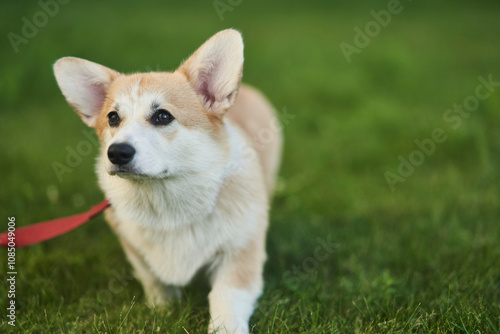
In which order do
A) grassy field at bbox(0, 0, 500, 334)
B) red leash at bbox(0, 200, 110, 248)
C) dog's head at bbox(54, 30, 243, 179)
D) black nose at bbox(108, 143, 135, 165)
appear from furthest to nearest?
red leash at bbox(0, 200, 110, 248), grassy field at bbox(0, 0, 500, 334), dog's head at bbox(54, 30, 243, 179), black nose at bbox(108, 143, 135, 165)

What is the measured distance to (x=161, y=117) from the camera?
2270 millimetres

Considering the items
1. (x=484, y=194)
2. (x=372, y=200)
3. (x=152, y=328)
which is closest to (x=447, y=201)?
(x=484, y=194)

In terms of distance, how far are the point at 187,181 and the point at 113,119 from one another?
51 centimetres

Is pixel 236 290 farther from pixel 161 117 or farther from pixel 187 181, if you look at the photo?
pixel 161 117

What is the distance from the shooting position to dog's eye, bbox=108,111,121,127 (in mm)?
2318

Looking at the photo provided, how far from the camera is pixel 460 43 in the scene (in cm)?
827

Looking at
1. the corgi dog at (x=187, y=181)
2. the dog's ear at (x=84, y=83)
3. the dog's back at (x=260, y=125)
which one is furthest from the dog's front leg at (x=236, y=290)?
the dog's ear at (x=84, y=83)

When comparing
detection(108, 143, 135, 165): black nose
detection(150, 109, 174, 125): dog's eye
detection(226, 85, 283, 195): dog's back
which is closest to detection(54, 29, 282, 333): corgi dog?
detection(150, 109, 174, 125): dog's eye

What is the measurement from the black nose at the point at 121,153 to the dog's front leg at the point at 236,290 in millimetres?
770

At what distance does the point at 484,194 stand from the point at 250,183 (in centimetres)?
222

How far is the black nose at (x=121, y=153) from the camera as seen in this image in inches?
77.6

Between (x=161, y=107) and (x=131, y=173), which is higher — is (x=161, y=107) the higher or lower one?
the higher one

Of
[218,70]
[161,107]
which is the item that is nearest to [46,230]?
[161,107]

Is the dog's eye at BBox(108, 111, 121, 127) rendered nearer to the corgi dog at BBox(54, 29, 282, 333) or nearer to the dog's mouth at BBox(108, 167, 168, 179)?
the corgi dog at BBox(54, 29, 282, 333)
